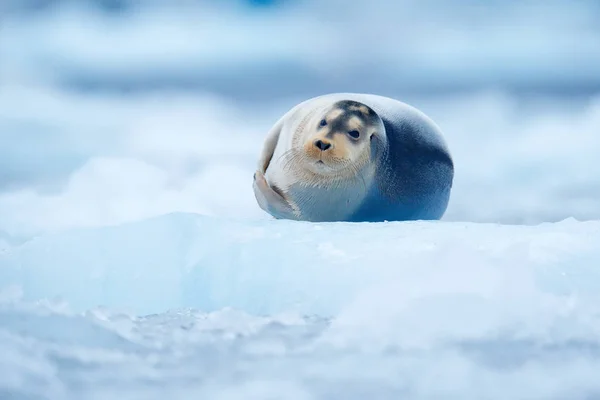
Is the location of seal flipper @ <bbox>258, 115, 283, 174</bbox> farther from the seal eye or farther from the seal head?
the seal eye

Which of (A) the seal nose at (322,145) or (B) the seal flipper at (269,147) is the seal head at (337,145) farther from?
(B) the seal flipper at (269,147)

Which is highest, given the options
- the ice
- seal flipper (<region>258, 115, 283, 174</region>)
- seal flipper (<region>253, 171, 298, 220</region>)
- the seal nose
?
seal flipper (<region>258, 115, 283, 174</region>)

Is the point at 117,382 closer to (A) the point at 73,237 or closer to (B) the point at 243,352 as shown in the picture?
(B) the point at 243,352

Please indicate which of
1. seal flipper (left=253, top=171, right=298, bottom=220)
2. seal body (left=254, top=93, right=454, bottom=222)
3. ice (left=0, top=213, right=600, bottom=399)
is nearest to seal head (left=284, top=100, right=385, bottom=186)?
seal body (left=254, top=93, right=454, bottom=222)

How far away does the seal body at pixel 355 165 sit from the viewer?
488 centimetres

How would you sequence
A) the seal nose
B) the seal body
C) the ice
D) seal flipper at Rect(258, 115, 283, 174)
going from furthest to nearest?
seal flipper at Rect(258, 115, 283, 174)
the seal body
the seal nose
the ice

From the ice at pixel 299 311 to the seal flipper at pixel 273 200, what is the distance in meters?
0.83

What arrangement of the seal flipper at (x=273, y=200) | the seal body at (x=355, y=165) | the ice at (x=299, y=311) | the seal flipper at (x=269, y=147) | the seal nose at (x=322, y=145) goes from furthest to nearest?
1. the seal flipper at (x=269, y=147)
2. the seal flipper at (x=273, y=200)
3. the seal body at (x=355, y=165)
4. the seal nose at (x=322, y=145)
5. the ice at (x=299, y=311)

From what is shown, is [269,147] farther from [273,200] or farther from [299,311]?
[299,311]

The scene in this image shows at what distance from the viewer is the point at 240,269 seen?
3.64 metres

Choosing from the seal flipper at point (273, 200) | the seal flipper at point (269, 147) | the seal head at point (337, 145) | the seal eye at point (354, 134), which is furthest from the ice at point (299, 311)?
the seal flipper at point (269, 147)

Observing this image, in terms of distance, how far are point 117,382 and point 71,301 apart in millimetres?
1040

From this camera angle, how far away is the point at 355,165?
16.2 feet

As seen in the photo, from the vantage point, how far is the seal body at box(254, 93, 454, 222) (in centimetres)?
488
